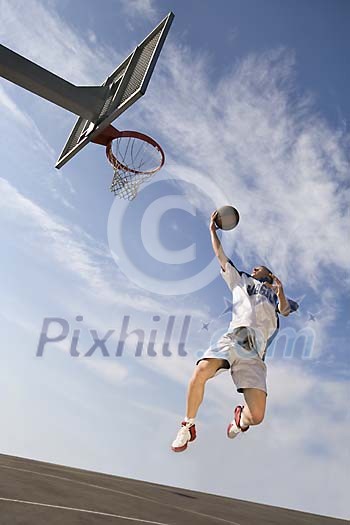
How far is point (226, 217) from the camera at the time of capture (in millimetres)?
6090

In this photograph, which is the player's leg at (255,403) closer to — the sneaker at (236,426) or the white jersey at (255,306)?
the sneaker at (236,426)

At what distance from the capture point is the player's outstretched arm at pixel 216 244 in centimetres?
613

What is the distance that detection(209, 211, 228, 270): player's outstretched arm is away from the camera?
613 centimetres

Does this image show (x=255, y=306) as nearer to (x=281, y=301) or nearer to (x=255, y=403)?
(x=281, y=301)

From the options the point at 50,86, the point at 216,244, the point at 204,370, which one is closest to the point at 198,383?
the point at 204,370

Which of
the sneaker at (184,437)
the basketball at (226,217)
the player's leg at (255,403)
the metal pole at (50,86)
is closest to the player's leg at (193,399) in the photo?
the sneaker at (184,437)

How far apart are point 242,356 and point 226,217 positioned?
165 cm

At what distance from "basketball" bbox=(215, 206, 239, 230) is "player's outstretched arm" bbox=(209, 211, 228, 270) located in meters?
0.05

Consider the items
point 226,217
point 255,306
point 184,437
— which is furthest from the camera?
point 226,217

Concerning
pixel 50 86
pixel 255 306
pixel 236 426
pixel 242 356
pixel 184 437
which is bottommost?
pixel 184 437

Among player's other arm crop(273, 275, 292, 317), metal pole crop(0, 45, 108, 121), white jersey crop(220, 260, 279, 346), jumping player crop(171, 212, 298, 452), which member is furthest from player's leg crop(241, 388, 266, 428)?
metal pole crop(0, 45, 108, 121)

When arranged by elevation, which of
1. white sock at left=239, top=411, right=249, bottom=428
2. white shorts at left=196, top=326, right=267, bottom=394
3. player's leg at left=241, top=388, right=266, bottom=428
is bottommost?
white sock at left=239, top=411, right=249, bottom=428

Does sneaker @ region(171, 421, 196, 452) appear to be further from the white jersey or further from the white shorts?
the white jersey

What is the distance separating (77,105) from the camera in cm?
723
